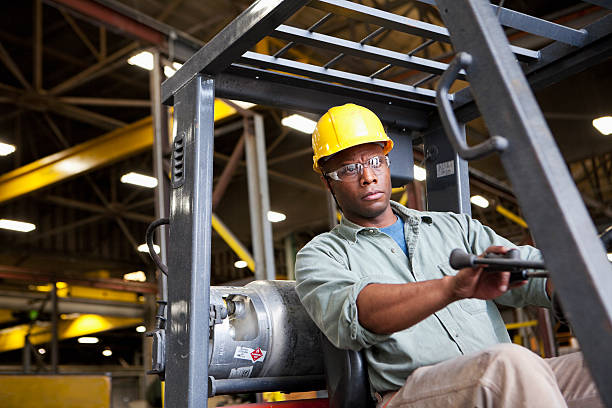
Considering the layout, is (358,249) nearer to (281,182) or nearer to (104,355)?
(281,182)

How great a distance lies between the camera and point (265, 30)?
6.88 ft

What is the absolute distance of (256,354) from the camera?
241cm

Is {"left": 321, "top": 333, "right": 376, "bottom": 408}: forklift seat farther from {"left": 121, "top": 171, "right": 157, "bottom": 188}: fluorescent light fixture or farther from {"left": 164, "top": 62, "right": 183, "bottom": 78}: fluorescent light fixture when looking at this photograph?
{"left": 121, "top": 171, "right": 157, "bottom": 188}: fluorescent light fixture

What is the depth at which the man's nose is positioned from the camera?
245cm

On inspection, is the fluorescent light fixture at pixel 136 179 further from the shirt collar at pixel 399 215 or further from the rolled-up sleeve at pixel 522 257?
the rolled-up sleeve at pixel 522 257

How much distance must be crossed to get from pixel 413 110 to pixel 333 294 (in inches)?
47.4

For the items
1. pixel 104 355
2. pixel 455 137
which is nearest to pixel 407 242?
pixel 455 137

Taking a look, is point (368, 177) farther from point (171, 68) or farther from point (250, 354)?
point (171, 68)

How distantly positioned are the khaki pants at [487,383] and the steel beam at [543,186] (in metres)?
0.36

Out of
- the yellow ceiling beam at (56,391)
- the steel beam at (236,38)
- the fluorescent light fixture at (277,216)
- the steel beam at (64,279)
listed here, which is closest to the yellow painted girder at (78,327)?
the steel beam at (64,279)

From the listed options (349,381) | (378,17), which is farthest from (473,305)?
(378,17)

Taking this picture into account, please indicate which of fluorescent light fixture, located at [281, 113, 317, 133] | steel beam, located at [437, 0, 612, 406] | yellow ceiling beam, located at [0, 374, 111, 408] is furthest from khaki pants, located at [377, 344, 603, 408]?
fluorescent light fixture, located at [281, 113, 317, 133]

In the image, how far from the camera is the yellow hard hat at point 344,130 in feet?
8.07

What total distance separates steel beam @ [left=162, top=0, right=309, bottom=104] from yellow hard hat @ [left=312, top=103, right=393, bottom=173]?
450 mm
